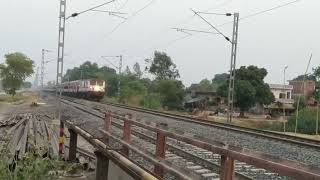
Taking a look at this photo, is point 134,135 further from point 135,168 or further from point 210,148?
point 210,148

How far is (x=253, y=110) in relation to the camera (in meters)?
69.0

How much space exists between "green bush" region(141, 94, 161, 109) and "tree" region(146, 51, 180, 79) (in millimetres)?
29033

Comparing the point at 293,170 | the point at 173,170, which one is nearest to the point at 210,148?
the point at 173,170

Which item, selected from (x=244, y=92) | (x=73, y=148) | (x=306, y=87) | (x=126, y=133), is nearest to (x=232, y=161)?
(x=126, y=133)

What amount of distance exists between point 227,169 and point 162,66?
93.3m

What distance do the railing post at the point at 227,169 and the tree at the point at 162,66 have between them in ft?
302

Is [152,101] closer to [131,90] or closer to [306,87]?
[131,90]

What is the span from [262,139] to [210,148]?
14.0m

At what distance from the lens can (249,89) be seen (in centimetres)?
5912

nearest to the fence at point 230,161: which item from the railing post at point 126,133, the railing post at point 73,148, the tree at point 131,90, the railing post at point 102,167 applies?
the railing post at point 126,133

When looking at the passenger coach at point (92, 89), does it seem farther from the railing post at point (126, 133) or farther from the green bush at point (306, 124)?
the railing post at point (126, 133)

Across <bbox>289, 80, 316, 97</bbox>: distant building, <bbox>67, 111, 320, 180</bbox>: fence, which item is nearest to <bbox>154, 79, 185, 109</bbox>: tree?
<bbox>289, 80, 316, 97</bbox>: distant building

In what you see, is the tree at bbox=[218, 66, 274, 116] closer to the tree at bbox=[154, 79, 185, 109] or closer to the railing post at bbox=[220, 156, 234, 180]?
the tree at bbox=[154, 79, 185, 109]

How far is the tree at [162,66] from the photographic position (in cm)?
9806
